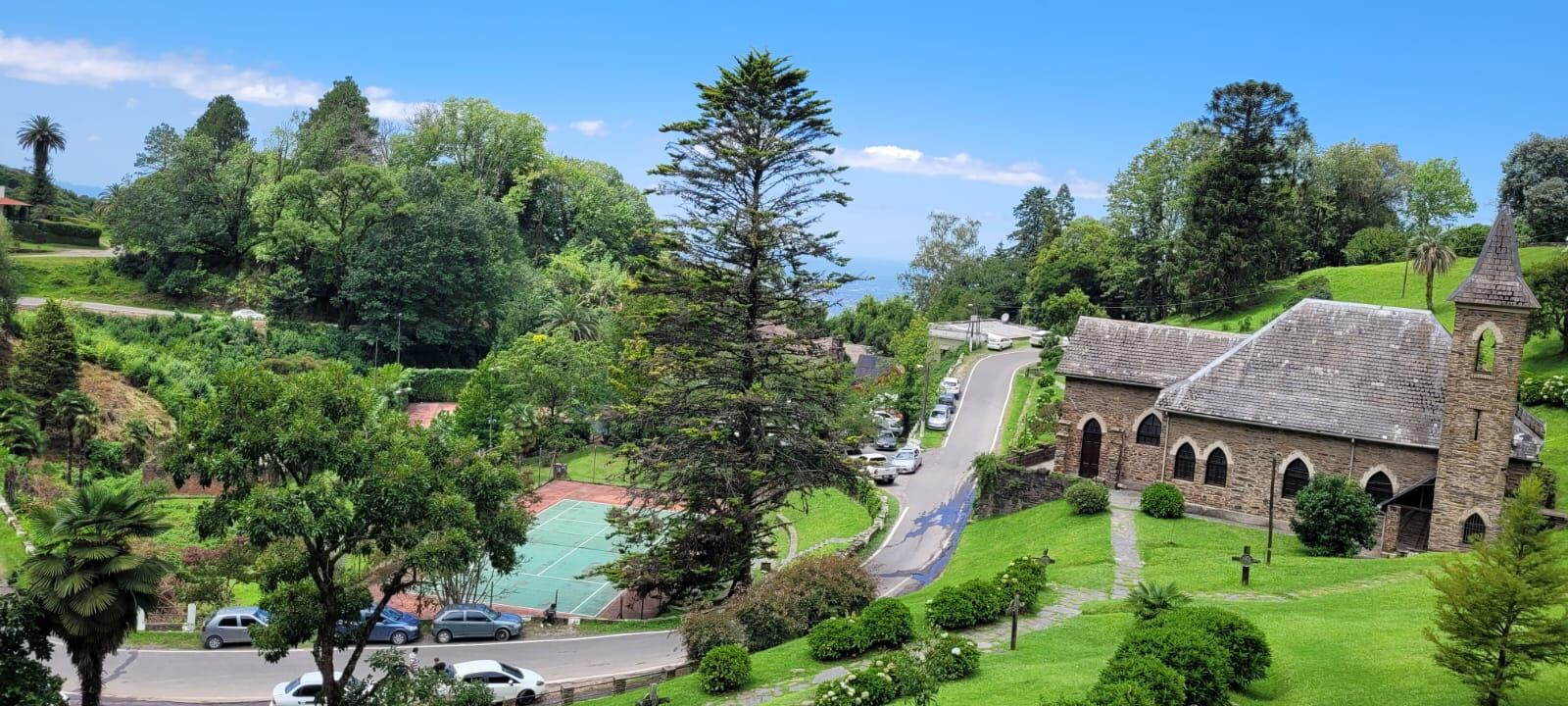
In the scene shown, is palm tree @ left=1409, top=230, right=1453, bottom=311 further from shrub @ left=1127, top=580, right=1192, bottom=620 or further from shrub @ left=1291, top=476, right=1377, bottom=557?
shrub @ left=1127, top=580, right=1192, bottom=620

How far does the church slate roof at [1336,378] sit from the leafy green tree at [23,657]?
103ft

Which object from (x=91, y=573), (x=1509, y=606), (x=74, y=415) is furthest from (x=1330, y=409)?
(x=74, y=415)

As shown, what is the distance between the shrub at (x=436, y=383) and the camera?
225 ft

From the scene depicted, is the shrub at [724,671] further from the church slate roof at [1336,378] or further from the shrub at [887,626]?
the church slate roof at [1336,378]

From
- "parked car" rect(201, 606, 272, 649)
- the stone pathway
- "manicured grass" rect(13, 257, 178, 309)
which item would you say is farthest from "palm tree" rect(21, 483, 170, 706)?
"manicured grass" rect(13, 257, 178, 309)

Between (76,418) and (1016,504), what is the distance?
39.9 m

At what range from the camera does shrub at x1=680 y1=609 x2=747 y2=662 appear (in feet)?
79.4

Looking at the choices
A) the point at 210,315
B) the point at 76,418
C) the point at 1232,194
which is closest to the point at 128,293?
the point at 210,315

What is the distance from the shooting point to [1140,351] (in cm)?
3869

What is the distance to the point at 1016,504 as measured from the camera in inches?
1519

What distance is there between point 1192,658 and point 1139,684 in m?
1.89

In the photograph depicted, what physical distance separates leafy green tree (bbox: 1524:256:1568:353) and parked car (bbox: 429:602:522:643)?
136ft

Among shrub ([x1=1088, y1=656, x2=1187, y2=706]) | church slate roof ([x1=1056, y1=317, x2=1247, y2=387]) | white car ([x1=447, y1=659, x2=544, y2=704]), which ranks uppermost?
church slate roof ([x1=1056, y1=317, x2=1247, y2=387])

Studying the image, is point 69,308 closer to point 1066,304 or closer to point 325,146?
point 325,146
